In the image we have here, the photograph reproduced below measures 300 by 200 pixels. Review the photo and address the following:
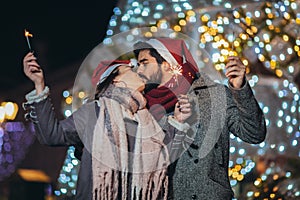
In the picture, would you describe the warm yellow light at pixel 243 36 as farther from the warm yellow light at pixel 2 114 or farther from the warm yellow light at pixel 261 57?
the warm yellow light at pixel 2 114

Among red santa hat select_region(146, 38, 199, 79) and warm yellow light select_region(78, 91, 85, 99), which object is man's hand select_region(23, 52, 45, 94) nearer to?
warm yellow light select_region(78, 91, 85, 99)

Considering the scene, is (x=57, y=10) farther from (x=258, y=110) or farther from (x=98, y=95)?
(x=258, y=110)

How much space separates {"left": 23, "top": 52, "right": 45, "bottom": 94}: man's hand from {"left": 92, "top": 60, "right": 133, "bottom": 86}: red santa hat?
0.13 metres

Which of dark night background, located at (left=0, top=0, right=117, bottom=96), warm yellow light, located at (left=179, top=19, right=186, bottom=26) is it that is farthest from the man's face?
dark night background, located at (left=0, top=0, right=117, bottom=96)

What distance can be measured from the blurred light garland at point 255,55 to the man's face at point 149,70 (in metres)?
0.08

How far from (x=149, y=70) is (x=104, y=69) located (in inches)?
4.2

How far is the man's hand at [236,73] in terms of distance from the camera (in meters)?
1.36

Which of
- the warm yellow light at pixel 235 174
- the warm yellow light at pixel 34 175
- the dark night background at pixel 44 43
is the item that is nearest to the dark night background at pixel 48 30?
the dark night background at pixel 44 43

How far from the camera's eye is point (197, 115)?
142 cm

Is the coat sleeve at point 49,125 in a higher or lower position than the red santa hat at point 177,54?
lower

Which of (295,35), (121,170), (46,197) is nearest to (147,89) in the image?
(121,170)

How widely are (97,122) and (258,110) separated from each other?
37 cm

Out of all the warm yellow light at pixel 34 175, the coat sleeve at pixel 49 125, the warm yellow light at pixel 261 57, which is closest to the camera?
the coat sleeve at pixel 49 125

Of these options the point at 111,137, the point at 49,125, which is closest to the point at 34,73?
the point at 49,125
